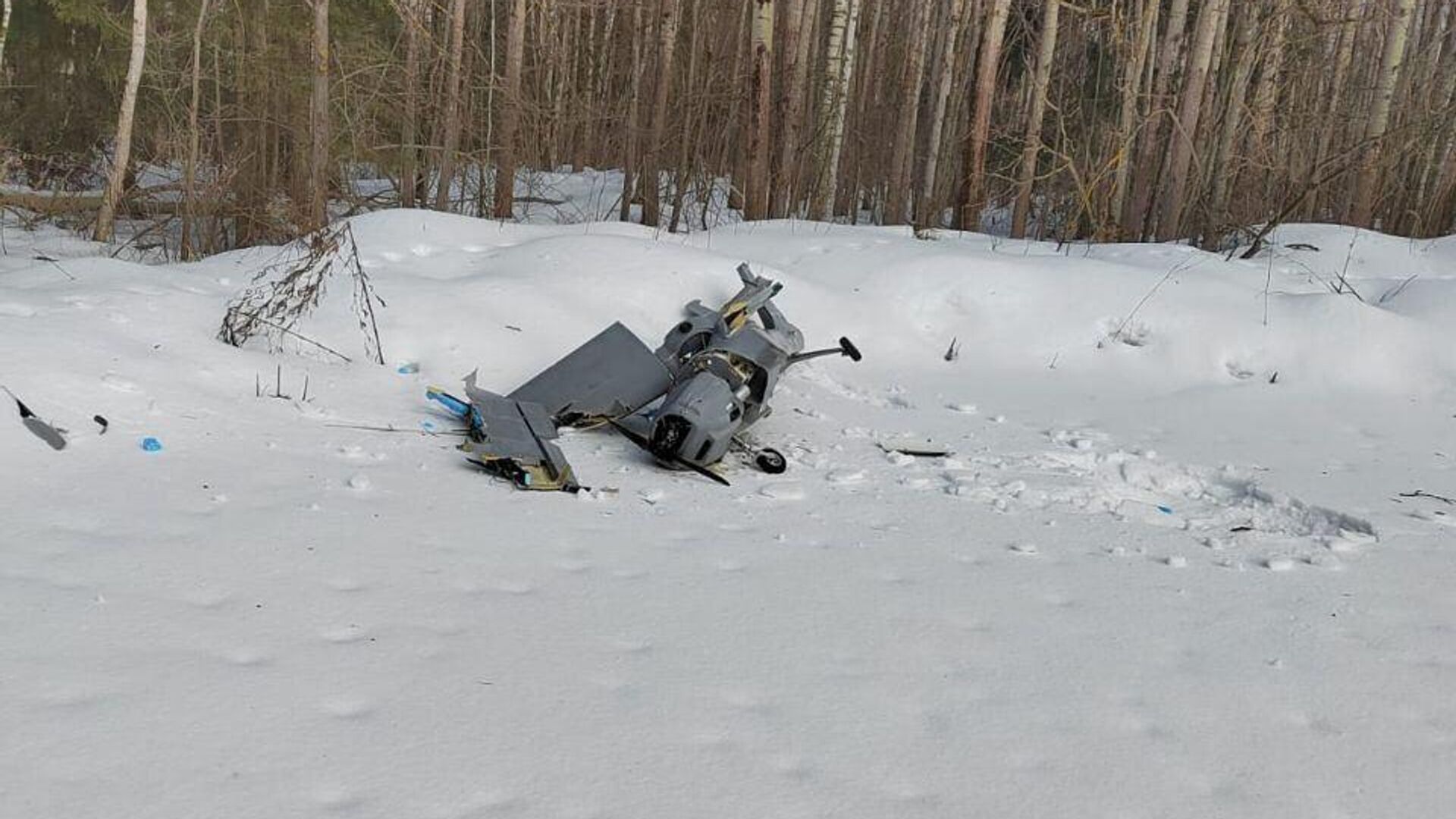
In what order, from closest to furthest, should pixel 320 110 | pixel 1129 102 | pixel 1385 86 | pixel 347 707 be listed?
pixel 347 707 < pixel 320 110 < pixel 1385 86 < pixel 1129 102

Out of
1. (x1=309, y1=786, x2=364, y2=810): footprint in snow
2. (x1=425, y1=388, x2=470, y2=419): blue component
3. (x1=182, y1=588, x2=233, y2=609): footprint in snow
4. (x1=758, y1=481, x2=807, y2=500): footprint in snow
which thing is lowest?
(x1=758, y1=481, x2=807, y2=500): footprint in snow

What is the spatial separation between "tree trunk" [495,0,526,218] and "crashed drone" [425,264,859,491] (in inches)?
181

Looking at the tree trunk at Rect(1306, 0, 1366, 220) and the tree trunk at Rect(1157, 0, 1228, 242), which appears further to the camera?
the tree trunk at Rect(1306, 0, 1366, 220)

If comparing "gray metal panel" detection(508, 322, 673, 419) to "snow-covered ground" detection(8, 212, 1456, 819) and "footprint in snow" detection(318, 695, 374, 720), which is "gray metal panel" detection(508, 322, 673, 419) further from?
"footprint in snow" detection(318, 695, 374, 720)

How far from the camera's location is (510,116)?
29.1 feet

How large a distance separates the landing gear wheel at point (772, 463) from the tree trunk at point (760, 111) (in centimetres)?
548

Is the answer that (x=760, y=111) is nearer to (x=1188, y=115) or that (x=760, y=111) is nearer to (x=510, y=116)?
(x=510, y=116)

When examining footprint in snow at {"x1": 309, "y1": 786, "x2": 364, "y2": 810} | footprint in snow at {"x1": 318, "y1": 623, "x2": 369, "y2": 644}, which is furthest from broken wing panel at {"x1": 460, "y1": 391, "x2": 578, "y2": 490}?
footprint in snow at {"x1": 309, "y1": 786, "x2": 364, "y2": 810}

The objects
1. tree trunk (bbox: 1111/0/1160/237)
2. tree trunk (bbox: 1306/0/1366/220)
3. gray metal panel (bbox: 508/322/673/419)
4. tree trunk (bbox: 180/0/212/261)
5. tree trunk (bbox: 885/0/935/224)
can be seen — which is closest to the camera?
gray metal panel (bbox: 508/322/673/419)

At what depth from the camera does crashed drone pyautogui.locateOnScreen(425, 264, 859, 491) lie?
12.3 ft

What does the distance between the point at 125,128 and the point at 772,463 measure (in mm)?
8926

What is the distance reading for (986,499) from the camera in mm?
3736

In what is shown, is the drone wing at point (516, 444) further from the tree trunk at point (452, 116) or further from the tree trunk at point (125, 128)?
the tree trunk at point (125, 128)

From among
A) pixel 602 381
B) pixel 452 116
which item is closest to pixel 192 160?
pixel 452 116
